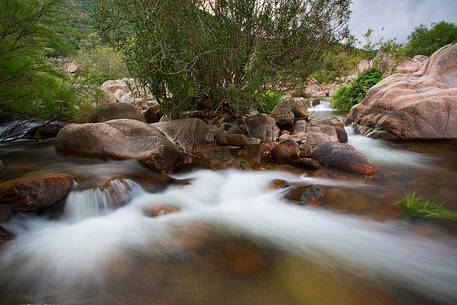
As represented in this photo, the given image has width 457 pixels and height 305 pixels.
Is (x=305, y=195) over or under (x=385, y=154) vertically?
under

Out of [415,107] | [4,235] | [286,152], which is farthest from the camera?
[415,107]

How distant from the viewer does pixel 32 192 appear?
393 cm

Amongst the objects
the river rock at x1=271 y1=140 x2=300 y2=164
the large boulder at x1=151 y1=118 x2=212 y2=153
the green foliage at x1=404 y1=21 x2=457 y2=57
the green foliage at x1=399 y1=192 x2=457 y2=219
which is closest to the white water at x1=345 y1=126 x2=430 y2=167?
the river rock at x1=271 y1=140 x2=300 y2=164

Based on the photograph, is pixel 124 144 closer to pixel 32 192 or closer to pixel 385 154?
pixel 32 192

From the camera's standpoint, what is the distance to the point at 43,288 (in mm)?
2807

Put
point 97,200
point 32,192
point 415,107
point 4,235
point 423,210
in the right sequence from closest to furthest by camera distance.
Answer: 1. point 4,235
2. point 32,192
3. point 423,210
4. point 97,200
5. point 415,107

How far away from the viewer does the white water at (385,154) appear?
7.04 m

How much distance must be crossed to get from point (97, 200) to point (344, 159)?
471 centimetres

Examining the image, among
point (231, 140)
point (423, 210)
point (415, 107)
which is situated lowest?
point (423, 210)

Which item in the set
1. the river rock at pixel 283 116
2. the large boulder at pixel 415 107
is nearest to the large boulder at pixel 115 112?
the river rock at pixel 283 116

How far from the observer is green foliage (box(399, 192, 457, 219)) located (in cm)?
410

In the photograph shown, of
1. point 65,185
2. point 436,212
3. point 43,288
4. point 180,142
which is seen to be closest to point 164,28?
point 180,142

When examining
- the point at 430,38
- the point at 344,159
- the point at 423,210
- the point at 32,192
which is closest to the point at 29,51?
the point at 32,192

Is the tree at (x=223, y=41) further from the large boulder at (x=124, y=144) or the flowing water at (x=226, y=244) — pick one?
the flowing water at (x=226, y=244)
